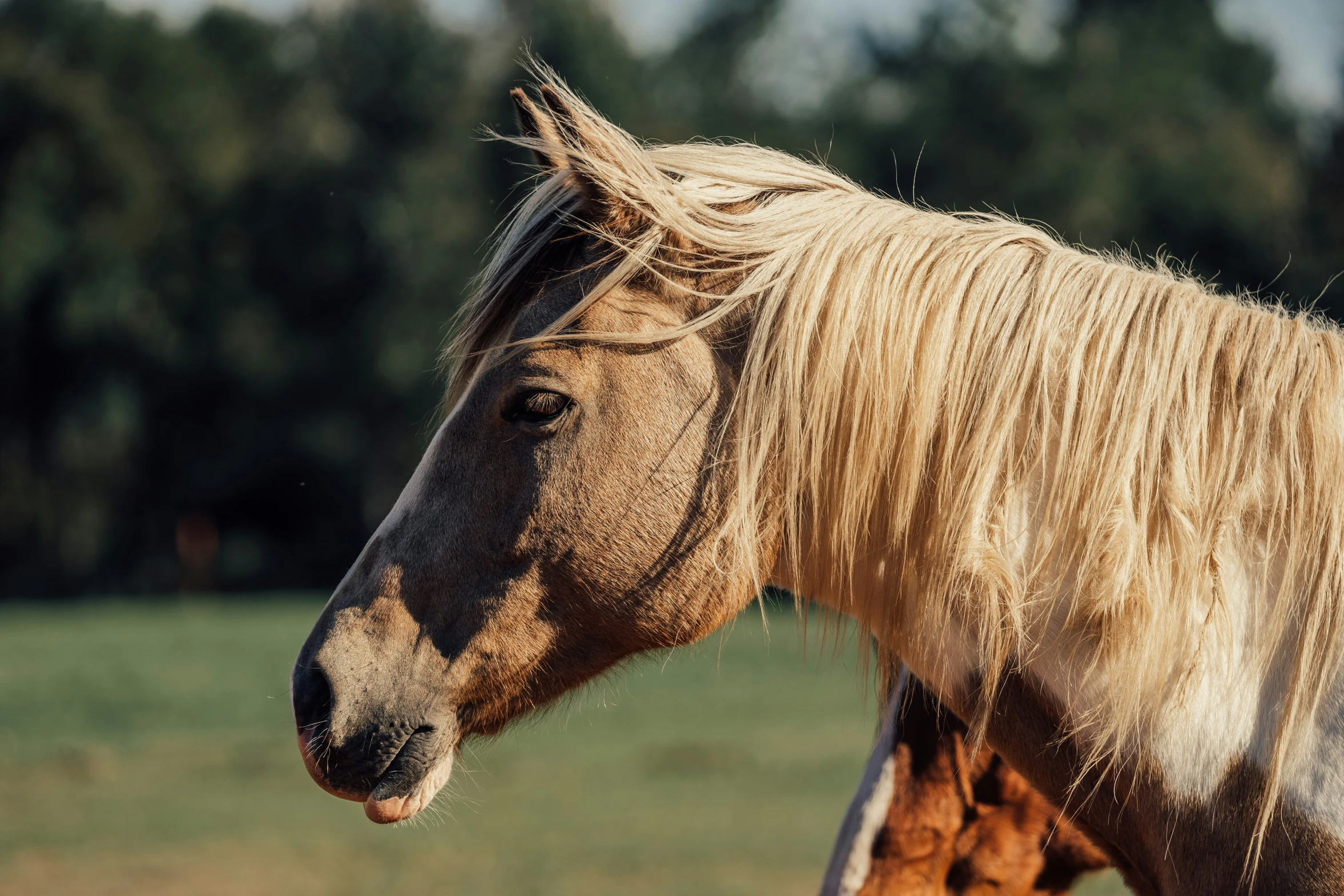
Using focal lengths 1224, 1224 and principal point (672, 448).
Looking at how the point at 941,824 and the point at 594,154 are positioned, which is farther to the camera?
the point at 941,824

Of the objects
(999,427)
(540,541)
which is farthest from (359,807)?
(999,427)

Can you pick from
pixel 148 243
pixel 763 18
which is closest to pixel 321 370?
pixel 148 243

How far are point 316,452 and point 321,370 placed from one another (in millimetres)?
2529

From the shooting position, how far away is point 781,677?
17.0 metres

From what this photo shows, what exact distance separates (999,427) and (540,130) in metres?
0.99

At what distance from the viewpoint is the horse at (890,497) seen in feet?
5.99

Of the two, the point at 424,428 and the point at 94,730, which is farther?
the point at 94,730

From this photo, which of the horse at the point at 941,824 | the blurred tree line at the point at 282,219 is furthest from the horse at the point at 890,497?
the blurred tree line at the point at 282,219

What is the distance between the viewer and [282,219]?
33562mm

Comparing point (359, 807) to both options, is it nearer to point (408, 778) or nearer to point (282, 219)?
point (408, 778)

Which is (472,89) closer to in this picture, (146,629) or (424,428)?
(146,629)

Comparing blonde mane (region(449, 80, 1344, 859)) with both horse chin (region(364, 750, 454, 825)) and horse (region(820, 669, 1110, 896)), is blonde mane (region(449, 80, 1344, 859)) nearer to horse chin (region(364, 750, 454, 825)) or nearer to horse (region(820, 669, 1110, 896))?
horse (region(820, 669, 1110, 896))

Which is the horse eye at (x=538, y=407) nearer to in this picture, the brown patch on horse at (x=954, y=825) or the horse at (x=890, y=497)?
the horse at (x=890, y=497)

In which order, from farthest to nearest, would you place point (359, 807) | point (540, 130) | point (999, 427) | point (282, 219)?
point (282, 219)
point (359, 807)
point (540, 130)
point (999, 427)
